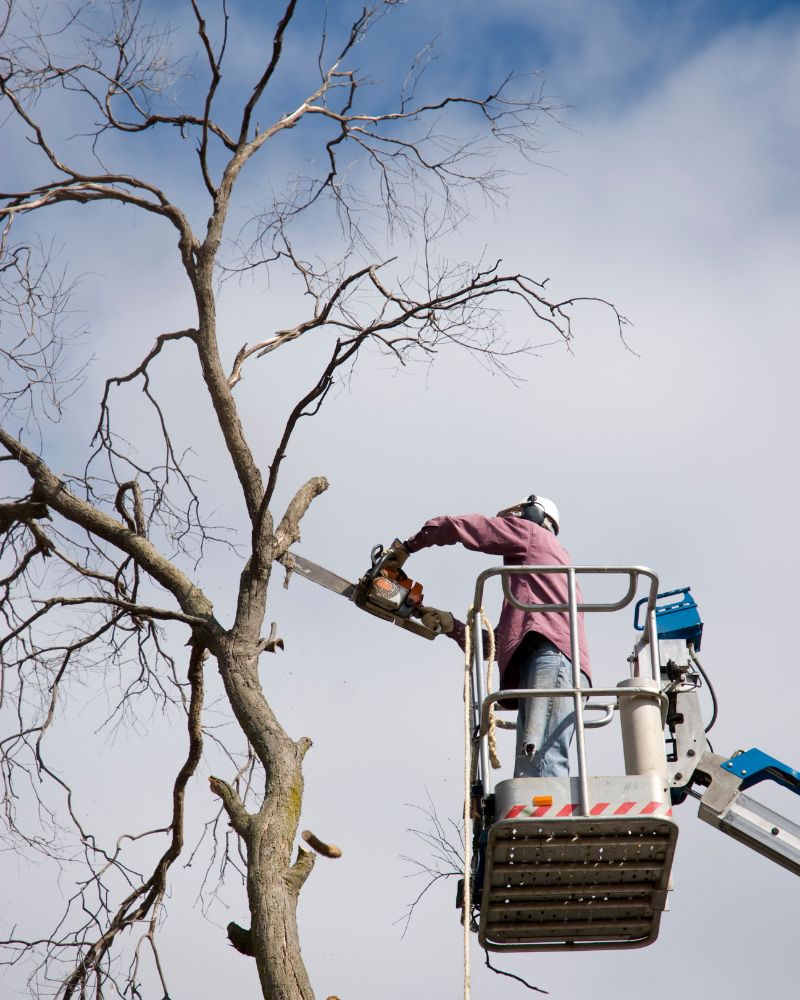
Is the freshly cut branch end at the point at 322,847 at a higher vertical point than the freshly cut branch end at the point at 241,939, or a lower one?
higher

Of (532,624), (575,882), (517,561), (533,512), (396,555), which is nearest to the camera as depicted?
(575,882)

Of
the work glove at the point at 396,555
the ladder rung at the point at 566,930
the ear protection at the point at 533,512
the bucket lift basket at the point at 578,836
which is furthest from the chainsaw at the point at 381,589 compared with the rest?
the ladder rung at the point at 566,930

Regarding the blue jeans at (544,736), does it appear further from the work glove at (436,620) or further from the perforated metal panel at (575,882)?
the work glove at (436,620)

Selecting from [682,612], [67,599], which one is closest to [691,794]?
[682,612]

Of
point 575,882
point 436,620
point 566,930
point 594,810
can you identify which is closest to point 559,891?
point 575,882

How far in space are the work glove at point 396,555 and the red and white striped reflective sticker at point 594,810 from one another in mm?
2315

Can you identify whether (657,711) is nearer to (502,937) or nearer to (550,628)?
(550,628)

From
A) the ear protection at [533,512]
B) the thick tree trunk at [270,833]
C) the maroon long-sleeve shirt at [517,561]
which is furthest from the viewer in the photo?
the ear protection at [533,512]

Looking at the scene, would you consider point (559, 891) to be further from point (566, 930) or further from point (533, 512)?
point (533, 512)

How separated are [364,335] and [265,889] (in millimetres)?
2824

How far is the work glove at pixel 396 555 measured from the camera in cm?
802

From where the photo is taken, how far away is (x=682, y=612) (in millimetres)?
8062

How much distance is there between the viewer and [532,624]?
696 centimetres

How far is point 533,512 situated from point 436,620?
1.00 m
